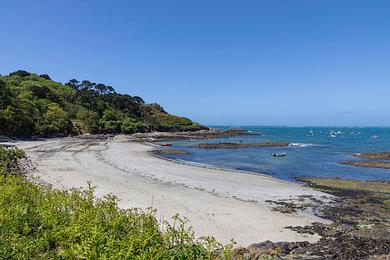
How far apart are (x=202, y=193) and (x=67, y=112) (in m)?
81.3

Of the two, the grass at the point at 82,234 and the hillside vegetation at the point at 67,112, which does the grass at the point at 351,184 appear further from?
the hillside vegetation at the point at 67,112

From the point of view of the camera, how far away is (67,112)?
96375mm

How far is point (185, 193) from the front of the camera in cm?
2267

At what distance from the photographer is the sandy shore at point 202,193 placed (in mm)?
15281

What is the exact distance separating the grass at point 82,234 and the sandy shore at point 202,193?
6496 mm

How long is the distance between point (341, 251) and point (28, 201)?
9606 millimetres

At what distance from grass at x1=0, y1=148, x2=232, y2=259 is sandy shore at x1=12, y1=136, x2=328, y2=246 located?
6.50 m

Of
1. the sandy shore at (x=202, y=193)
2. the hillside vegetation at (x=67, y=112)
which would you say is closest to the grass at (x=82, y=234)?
the sandy shore at (x=202, y=193)

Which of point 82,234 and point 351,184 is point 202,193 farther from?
point 82,234

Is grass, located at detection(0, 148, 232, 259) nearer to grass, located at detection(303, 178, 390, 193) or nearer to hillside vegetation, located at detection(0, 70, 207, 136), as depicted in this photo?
grass, located at detection(303, 178, 390, 193)

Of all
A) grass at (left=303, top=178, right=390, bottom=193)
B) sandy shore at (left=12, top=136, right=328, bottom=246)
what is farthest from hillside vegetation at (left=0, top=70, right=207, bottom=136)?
grass at (left=303, top=178, right=390, bottom=193)

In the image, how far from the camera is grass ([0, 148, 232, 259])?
6.23m

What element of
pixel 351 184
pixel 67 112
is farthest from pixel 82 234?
pixel 67 112

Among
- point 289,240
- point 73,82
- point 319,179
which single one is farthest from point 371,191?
point 73,82
